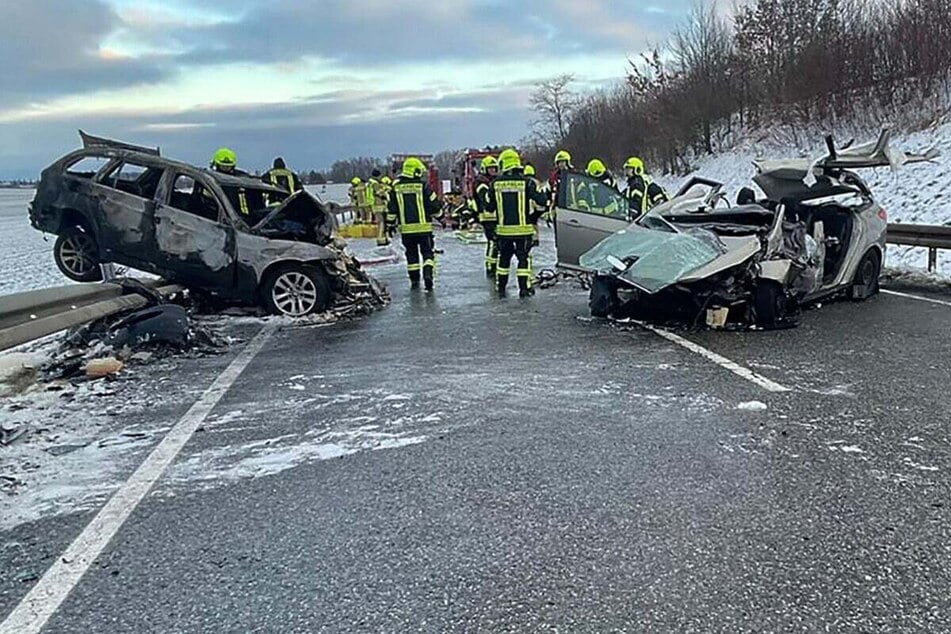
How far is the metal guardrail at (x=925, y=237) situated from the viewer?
10727 millimetres

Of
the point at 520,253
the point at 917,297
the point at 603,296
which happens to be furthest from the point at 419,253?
the point at 917,297

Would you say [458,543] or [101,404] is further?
[101,404]

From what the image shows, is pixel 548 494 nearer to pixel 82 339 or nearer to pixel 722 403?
pixel 722 403

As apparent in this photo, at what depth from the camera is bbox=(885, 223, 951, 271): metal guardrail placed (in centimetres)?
1073

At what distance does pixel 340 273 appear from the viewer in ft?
32.5

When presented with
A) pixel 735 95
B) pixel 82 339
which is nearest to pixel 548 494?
pixel 82 339

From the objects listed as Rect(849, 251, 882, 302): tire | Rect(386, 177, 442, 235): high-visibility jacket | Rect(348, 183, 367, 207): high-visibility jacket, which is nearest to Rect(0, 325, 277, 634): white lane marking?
Rect(386, 177, 442, 235): high-visibility jacket

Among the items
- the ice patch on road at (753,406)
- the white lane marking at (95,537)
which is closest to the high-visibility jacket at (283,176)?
the white lane marking at (95,537)

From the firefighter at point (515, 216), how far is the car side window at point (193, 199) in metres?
3.58

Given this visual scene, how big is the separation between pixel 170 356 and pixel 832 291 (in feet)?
23.1

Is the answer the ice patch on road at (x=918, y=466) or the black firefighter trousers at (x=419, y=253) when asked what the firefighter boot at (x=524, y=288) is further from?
the ice patch on road at (x=918, y=466)

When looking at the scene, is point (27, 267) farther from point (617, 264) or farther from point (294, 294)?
point (617, 264)

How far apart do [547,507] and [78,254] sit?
8.40 metres

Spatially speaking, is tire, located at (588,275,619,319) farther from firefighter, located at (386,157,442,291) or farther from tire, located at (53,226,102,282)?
tire, located at (53,226,102,282)
